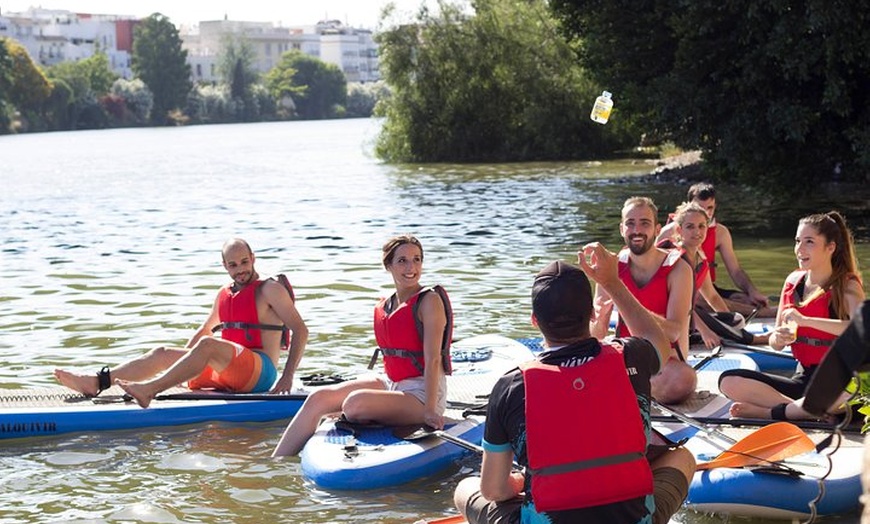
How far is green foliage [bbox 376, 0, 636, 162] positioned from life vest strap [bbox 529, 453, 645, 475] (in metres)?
33.2

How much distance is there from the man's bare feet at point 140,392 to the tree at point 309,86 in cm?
12576

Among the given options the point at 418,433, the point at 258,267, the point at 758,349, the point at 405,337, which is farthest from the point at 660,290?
the point at 258,267

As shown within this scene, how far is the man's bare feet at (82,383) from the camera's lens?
8.20 m

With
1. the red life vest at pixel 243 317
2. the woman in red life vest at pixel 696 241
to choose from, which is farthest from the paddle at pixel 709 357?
the red life vest at pixel 243 317

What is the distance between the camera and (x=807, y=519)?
5.91 meters

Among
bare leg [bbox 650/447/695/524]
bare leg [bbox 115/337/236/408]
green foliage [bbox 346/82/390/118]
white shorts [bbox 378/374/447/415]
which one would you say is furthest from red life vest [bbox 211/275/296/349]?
green foliage [bbox 346/82/390/118]

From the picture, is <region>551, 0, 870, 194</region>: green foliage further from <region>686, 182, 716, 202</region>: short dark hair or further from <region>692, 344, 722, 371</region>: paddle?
<region>692, 344, 722, 371</region>: paddle

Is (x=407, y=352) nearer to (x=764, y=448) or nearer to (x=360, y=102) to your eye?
(x=764, y=448)

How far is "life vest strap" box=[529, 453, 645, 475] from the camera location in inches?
164

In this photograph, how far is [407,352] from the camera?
692 cm

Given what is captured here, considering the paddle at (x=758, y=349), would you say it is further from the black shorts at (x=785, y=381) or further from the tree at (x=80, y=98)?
the tree at (x=80, y=98)

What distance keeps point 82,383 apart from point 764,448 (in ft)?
14.7

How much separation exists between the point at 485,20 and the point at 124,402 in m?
30.8

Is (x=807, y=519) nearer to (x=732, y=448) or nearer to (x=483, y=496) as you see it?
(x=732, y=448)
